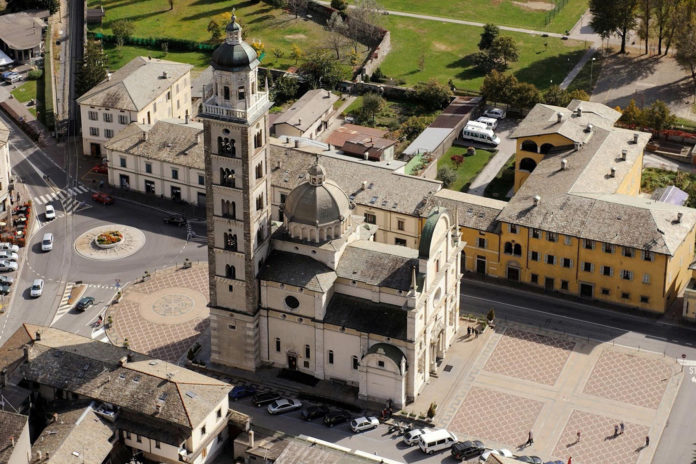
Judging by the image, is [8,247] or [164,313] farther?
[8,247]

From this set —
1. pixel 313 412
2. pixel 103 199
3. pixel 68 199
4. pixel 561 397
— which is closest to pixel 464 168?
pixel 103 199

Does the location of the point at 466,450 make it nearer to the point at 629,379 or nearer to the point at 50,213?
the point at 629,379

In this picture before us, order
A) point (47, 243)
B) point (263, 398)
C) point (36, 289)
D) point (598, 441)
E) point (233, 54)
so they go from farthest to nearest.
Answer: point (47, 243) → point (36, 289) → point (263, 398) → point (598, 441) → point (233, 54)

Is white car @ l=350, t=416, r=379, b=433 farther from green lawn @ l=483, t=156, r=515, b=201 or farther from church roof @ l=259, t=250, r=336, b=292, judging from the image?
green lawn @ l=483, t=156, r=515, b=201

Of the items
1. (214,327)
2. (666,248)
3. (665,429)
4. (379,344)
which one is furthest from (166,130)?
(665,429)

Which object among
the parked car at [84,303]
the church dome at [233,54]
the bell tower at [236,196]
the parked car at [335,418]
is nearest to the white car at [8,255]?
the parked car at [84,303]

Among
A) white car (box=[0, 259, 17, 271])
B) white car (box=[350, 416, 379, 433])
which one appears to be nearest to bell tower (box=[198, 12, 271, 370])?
white car (box=[350, 416, 379, 433])

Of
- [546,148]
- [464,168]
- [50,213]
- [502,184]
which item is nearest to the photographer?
[546,148]
